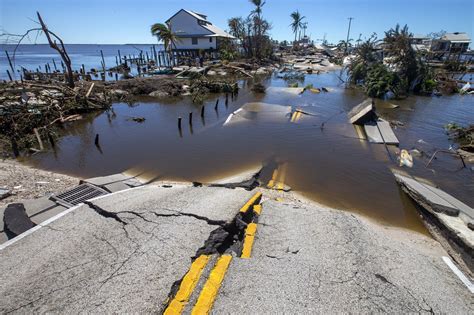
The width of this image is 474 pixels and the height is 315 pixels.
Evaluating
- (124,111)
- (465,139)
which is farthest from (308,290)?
(124,111)

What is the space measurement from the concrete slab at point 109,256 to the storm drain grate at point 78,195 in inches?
33.0

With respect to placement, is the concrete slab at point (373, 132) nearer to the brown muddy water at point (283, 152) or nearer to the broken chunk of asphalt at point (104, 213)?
the brown muddy water at point (283, 152)

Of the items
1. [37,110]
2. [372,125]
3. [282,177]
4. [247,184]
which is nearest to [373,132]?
[372,125]

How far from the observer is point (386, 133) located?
12.3 m

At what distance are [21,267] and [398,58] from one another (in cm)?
2898

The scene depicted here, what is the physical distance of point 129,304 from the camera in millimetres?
2758

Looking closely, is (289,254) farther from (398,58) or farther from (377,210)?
(398,58)

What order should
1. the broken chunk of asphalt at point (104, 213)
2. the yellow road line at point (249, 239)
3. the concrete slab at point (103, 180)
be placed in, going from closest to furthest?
the yellow road line at point (249, 239) → the broken chunk of asphalt at point (104, 213) → the concrete slab at point (103, 180)

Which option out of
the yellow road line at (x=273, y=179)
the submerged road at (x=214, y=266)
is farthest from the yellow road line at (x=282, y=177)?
the submerged road at (x=214, y=266)

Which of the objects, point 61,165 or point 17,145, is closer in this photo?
point 61,165

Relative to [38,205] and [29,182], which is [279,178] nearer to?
[38,205]

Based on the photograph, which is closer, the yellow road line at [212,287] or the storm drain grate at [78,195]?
the yellow road line at [212,287]

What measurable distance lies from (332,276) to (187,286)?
6.16ft

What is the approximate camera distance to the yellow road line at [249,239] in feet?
12.0
